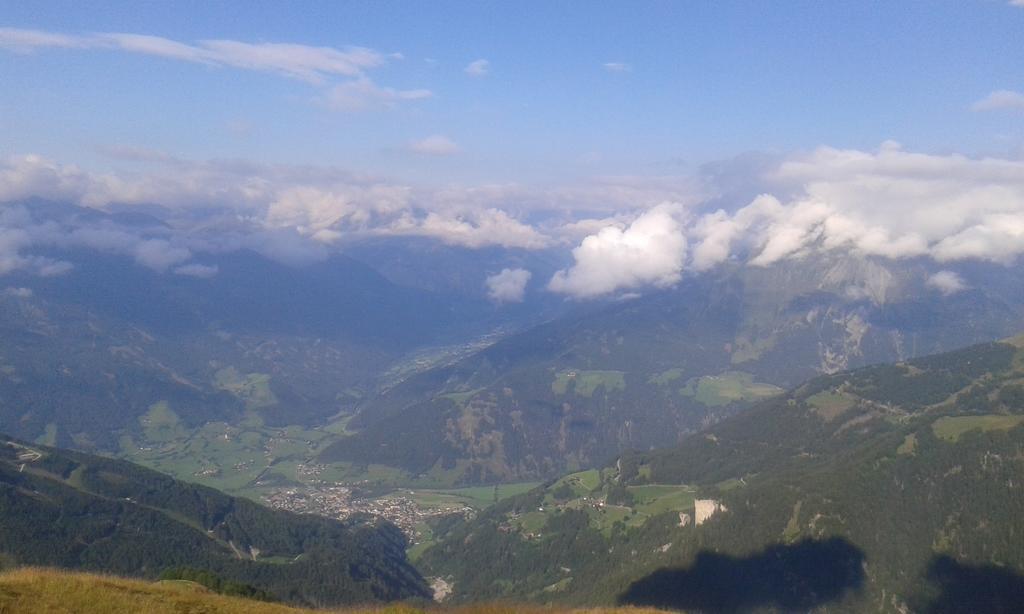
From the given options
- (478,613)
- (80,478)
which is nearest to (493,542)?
(80,478)

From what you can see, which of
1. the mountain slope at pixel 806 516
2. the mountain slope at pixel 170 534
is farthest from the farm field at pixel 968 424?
the mountain slope at pixel 170 534

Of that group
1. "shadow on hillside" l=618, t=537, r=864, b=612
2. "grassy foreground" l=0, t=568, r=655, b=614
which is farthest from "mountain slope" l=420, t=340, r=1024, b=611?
"grassy foreground" l=0, t=568, r=655, b=614

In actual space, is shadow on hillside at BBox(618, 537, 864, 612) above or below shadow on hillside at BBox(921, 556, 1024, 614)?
below

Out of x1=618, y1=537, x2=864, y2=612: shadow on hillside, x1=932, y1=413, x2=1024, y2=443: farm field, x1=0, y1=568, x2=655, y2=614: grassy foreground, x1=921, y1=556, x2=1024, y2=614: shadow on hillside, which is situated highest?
x1=0, y1=568, x2=655, y2=614: grassy foreground

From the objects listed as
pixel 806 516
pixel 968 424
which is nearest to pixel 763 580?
pixel 806 516

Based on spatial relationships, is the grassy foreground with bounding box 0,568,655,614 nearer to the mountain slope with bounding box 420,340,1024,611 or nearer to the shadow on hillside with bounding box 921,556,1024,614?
the mountain slope with bounding box 420,340,1024,611

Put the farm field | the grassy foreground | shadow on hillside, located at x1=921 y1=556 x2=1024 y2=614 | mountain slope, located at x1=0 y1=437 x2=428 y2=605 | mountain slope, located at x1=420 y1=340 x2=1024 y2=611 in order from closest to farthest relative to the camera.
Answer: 1. the grassy foreground
2. shadow on hillside, located at x1=921 y1=556 x2=1024 y2=614
3. mountain slope, located at x1=420 y1=340 x2=1024 y2=611
4. mountain slope, located at x1=0 y1=437 x2=428 y2=605
5. the farm field

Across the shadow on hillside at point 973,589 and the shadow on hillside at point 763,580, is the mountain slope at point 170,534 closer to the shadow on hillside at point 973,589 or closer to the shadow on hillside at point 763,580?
the shadow on hillside at point 763,580

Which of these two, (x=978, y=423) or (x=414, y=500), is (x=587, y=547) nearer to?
(x=978, y=423)
